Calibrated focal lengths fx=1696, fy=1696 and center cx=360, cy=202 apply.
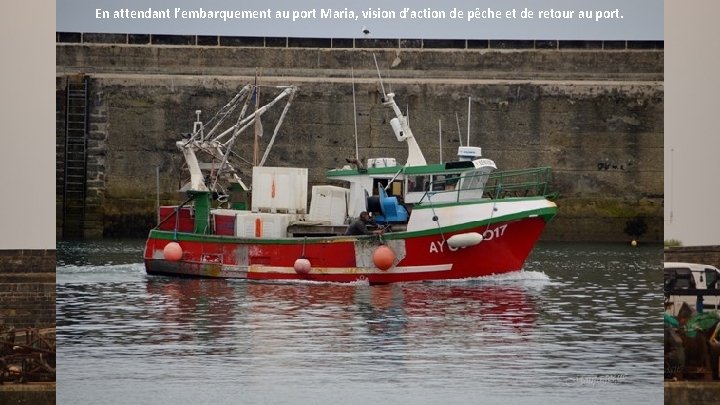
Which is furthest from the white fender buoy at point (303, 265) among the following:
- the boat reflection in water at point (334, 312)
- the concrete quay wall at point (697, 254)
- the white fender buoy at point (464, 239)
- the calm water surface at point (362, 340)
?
the concrete quay wall at point (697, 254)

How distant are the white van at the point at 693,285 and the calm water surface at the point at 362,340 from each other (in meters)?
0.50

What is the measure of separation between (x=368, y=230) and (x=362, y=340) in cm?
394

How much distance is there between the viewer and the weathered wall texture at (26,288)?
535 inches

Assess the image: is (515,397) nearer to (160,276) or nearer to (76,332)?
(76,332)

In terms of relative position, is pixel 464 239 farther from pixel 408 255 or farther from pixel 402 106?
pixel 402 106

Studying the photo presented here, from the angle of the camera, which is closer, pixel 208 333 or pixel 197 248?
pixel 208 333

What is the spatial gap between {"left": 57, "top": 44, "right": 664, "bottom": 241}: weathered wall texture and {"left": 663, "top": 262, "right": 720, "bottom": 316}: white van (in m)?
7.63

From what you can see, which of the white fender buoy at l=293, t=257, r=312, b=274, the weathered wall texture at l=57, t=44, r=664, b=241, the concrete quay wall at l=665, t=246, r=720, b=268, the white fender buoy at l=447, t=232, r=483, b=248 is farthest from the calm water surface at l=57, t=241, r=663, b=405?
the weathered wall texture at l=57, t=44, r=664, b=241

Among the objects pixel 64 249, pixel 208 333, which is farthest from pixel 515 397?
pixel 64 249

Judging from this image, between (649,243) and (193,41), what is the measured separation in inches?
265

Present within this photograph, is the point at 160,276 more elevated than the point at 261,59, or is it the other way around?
the point at 261,59

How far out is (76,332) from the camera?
1427cm

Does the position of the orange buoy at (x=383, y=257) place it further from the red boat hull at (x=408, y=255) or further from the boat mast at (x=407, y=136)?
the boat mast at (x=407, y=136)

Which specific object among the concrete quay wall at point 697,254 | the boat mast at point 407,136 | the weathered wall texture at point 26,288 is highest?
the boat mast at point 407,136
